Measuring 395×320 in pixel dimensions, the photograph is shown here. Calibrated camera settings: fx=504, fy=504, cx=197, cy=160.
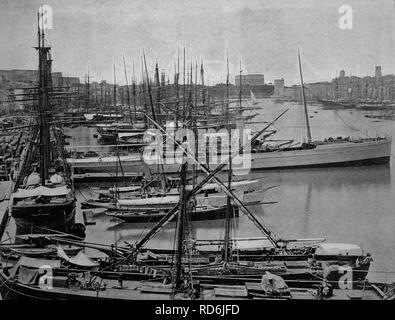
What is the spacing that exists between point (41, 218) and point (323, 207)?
4.51m

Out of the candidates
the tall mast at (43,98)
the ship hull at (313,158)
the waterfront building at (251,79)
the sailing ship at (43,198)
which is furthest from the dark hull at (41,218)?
the ship hull at (313,158)

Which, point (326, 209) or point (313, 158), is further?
point (313, 158)

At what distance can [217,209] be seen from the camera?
27.1 ft

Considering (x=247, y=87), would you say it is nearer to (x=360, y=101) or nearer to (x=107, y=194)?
(x=360, y=101)

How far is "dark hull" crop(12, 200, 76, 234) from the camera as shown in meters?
6.98

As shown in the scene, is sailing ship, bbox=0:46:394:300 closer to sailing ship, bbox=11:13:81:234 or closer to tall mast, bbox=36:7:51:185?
sailing ship, bbox=11:13:81:234

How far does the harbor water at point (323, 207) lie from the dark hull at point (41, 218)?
504 millimetres

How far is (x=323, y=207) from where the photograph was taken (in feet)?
27.7

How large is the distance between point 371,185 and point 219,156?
2.89 meters

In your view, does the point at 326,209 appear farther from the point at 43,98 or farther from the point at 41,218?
the point at 43,98

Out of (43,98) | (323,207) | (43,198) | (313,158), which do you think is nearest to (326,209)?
(323,207)

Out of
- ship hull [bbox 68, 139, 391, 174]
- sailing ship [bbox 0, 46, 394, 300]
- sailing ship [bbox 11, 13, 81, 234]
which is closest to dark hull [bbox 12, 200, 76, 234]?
sailing ship [bbox 11, 13, 81, 234]

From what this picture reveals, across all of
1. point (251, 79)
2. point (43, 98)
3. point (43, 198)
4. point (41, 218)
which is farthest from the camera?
point (43, 98)

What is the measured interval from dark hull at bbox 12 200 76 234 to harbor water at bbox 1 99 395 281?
50 centimetres
